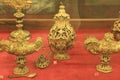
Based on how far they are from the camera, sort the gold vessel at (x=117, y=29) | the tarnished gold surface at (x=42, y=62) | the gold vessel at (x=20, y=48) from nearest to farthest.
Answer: the gold vessel at (x=20, y=48) → the tarnished gold surface at (x=42, y=62) → the gold vessel at (x=117, y=29)

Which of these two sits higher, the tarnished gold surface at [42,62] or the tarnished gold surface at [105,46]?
the tarnished gold surface at [105,46]

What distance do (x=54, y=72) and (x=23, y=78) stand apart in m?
0.15

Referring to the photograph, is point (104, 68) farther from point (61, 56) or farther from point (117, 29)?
point (117, 29)

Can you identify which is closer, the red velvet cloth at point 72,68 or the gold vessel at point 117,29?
the red velvet cloth at point 72,68

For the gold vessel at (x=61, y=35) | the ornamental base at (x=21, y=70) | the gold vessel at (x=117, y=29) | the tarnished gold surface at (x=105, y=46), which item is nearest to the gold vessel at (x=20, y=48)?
the ornamental base at (x=21, y=70)

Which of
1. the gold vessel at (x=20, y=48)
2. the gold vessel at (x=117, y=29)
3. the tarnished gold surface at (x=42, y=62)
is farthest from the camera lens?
the gold vessel at (x=117, y=29)

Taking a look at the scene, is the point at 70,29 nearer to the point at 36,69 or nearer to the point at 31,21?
the point at 36,69

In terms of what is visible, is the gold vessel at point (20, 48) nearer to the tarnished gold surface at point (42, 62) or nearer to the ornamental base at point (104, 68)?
the tarnished gold surface at point (42, 62)

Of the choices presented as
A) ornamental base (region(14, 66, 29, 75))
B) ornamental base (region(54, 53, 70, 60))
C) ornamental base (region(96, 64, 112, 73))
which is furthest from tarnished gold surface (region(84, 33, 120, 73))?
ornamental base (region(14, 66, 29, 75))

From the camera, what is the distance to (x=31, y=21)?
1.80 metres

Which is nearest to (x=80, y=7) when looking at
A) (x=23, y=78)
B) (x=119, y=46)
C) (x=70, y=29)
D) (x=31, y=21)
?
(x=31, y=21)

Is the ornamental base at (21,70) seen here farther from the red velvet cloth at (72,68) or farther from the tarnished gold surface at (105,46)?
the tarnished gold surface at (105,46)

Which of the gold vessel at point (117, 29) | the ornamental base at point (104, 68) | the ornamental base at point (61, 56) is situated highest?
the gold vessel at point (117, 29)

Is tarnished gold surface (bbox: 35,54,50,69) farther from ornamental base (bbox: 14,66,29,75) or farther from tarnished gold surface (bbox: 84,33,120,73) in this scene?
tarnished gold surface (bbox: 84,33,120,73)
